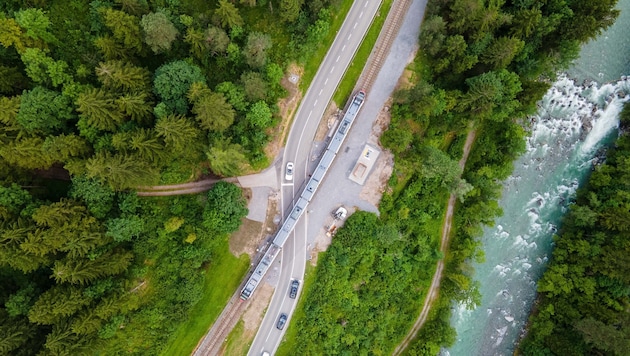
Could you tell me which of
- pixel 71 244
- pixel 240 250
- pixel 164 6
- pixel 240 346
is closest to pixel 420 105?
pixel 240 250

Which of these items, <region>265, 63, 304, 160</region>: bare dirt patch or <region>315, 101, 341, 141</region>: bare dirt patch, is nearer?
<region>265, 63, 304, 160</region>: bare dirt patch

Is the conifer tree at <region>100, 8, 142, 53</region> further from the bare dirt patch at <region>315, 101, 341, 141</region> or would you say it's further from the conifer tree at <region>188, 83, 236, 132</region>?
the bare dirt patch at <region>315, 101, 341, 141</region>

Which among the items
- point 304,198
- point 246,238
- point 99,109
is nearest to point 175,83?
point 99,109

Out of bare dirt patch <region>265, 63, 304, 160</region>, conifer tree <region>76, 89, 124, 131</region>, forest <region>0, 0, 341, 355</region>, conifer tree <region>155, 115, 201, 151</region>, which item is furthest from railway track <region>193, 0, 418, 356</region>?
conifer tree <region>76, 89, 124, 131</region>

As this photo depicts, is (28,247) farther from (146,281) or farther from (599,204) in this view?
(599,204)

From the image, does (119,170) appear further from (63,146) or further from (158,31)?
(158,31)

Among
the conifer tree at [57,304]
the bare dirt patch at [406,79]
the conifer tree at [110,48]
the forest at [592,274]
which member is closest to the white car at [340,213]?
the bare dirt patch at [406,79]
